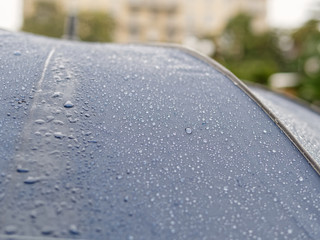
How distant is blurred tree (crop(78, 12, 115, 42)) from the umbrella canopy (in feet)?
92.5

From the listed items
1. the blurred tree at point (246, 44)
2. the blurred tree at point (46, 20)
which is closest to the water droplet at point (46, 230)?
the blurred tree at point (246, 44)

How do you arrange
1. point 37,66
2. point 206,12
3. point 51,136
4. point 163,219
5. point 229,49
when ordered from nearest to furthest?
point 163,219 < point 51,136 < point 37,66 < point 229,49 < point 206,12

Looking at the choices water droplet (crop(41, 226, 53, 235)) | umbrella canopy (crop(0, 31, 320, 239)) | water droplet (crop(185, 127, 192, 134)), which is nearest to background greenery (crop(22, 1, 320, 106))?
umbrella canopy (crop(0, 31, 320, 239))

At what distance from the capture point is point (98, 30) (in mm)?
29172

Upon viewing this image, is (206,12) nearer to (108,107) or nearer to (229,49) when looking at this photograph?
(229,49)

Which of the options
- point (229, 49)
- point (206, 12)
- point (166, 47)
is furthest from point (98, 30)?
point (166, 47)

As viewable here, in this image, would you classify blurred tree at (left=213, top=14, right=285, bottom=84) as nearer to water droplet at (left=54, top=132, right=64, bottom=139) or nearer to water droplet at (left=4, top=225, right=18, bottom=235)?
water droplet at (left=54, top=132, right=64, bottom=139)

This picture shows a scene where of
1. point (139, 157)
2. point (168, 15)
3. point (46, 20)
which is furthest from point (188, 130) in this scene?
point (168, 15)

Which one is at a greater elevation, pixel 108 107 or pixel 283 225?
pixel 108 107

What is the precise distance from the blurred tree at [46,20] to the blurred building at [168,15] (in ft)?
10.3

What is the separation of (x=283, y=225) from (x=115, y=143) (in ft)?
2.01

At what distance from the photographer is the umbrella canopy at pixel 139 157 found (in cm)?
114

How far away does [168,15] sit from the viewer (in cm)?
3553

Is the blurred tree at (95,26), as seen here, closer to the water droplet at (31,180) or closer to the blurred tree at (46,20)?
the blurred tree at (46,20)
